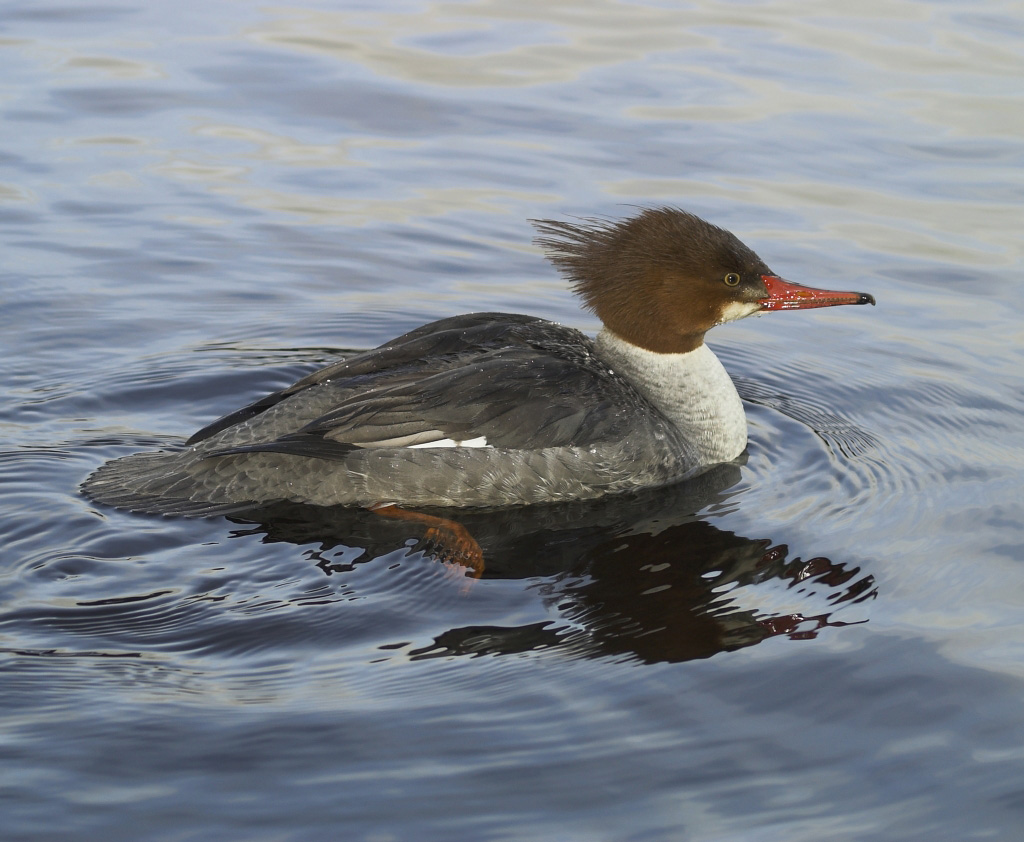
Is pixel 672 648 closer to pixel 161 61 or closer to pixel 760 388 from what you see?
pixel 760 388

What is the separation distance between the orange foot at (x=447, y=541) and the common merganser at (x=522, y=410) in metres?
0.07

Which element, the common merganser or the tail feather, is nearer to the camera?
the tail feather

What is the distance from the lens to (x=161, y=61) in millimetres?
11859

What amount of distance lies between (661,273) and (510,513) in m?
1.40

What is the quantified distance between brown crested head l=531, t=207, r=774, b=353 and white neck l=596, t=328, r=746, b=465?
0.31ft

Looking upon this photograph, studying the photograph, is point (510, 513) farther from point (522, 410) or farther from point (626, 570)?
point (626, 570)

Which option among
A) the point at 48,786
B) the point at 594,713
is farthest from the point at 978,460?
the point at 48,786

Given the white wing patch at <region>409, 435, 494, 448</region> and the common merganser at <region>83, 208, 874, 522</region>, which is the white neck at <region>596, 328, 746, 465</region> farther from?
the white wing patch at <region>409, 435, 494, 448</region>

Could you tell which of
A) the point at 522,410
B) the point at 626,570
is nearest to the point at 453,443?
the point at 522,410

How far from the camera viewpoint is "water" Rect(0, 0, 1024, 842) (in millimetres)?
3918

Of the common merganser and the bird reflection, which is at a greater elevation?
the common merganser

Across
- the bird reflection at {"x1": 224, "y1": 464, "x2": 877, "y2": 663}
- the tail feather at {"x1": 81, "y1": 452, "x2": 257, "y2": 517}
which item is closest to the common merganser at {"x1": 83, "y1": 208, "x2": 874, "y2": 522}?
the tail feather at {"x1": 81, "y1": 452, "x2": 257, "y2": 517}

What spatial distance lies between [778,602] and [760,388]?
8.27ft

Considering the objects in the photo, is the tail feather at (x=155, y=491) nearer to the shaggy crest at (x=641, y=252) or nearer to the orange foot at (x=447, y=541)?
the orange foot at (x=447, y=541)
